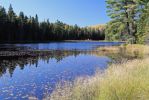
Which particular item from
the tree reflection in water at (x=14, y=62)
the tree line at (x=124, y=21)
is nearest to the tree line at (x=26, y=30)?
the tree line at (x=124, y=21)

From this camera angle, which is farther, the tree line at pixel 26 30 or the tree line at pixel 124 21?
the tree line at pixel 26 30

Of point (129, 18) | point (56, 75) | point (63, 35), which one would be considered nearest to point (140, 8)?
point (129, 18)

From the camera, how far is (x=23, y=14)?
4119 inches

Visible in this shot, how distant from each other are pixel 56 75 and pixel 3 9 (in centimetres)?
7611

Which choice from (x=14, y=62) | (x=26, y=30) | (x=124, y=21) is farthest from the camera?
(x=26, y=30)

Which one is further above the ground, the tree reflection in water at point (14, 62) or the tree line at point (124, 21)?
the tree line at point (124, 21)

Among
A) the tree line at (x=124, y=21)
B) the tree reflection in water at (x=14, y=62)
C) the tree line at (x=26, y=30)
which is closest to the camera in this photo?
the tree reflection in water at (x=14, y=62)

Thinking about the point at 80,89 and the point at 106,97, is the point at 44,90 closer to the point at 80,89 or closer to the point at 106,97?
the point at 80,89

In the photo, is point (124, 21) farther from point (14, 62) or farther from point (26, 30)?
point (26, 30)

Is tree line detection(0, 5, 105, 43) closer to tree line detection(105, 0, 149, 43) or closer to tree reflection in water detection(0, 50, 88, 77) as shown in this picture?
tree line detection(105, 0, 149, 43)

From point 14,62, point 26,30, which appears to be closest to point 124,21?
point 14,62

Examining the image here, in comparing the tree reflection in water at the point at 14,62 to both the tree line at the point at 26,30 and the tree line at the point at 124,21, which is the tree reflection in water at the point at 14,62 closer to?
the tree line at the point at 124,21

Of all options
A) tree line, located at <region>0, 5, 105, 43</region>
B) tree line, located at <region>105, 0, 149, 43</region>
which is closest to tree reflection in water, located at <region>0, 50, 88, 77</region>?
tree line, located at <region>105, 0, 149, 43</region>

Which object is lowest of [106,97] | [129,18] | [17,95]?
Answer: [17,95]
